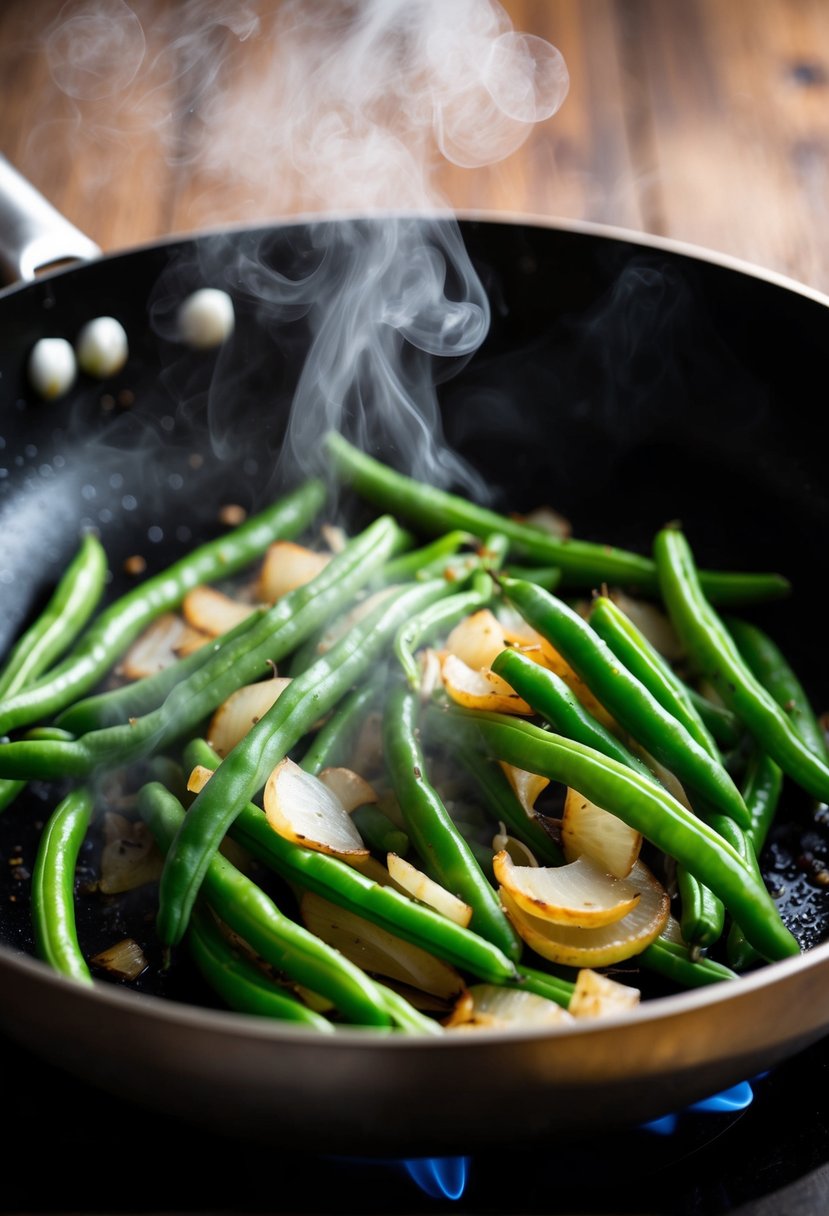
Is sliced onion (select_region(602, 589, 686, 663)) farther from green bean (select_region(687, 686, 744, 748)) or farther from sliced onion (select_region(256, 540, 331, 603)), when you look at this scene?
sliced onion (select_region(256, 540, 331, 603))

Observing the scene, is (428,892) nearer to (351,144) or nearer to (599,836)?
(599,836)

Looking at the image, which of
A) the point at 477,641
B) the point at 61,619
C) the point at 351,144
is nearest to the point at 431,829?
the point at 477,641

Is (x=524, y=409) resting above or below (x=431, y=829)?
above

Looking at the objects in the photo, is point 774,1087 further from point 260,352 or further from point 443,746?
point 260,352

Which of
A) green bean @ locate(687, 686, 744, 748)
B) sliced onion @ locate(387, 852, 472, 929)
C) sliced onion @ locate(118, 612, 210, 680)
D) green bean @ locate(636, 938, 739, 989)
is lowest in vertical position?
green bean @ locate(636, 938, 739, 989)

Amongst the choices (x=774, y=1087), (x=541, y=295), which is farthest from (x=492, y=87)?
(x=774, y=1087)

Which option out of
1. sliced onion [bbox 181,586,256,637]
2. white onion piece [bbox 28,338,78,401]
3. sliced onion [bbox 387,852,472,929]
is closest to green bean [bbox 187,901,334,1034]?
sliced onion [bbox 387,852,472,929]
